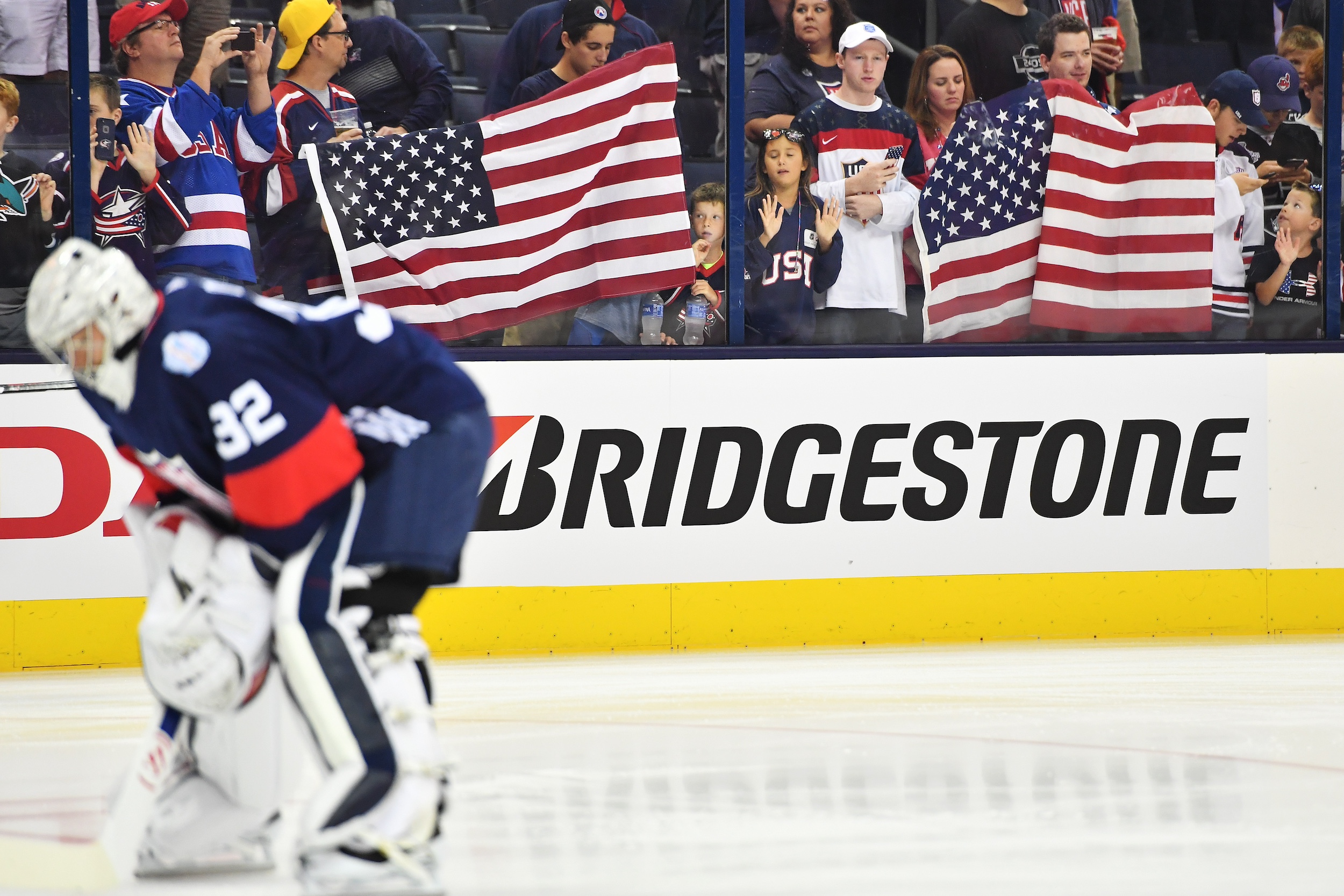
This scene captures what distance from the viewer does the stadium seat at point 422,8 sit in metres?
6.61

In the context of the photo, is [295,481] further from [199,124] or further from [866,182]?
[866,182]

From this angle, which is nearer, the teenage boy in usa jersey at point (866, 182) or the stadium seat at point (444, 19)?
the stadium seat at point (444, 19)

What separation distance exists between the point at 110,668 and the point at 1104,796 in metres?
3.90

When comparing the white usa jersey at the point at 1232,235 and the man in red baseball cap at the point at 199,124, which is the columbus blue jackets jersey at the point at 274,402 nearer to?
the man in red baseball cap at the point at 199,124

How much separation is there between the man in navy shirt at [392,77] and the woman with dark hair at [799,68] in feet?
4.19

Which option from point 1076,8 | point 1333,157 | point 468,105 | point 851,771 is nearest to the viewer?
point 851,771

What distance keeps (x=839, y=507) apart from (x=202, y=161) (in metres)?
2.80

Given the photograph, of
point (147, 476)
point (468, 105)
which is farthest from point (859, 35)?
point (147, 476)

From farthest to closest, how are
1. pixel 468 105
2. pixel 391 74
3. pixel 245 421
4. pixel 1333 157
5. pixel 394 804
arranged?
pixel 1333 157, pixel 468 105, pixel 391 74, pixel 394 804, pixel 245 421

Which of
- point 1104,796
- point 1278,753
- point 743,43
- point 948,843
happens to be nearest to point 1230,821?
point 1104,796

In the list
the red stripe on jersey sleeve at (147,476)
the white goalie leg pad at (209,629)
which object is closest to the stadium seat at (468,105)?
the red stripe on jersey sleeve at (147,476)

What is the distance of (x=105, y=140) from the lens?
6238 mm

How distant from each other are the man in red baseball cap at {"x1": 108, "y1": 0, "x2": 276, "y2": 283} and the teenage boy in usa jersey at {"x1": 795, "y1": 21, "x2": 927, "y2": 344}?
2.21 metres

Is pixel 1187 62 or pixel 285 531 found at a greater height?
pixel 285 531
